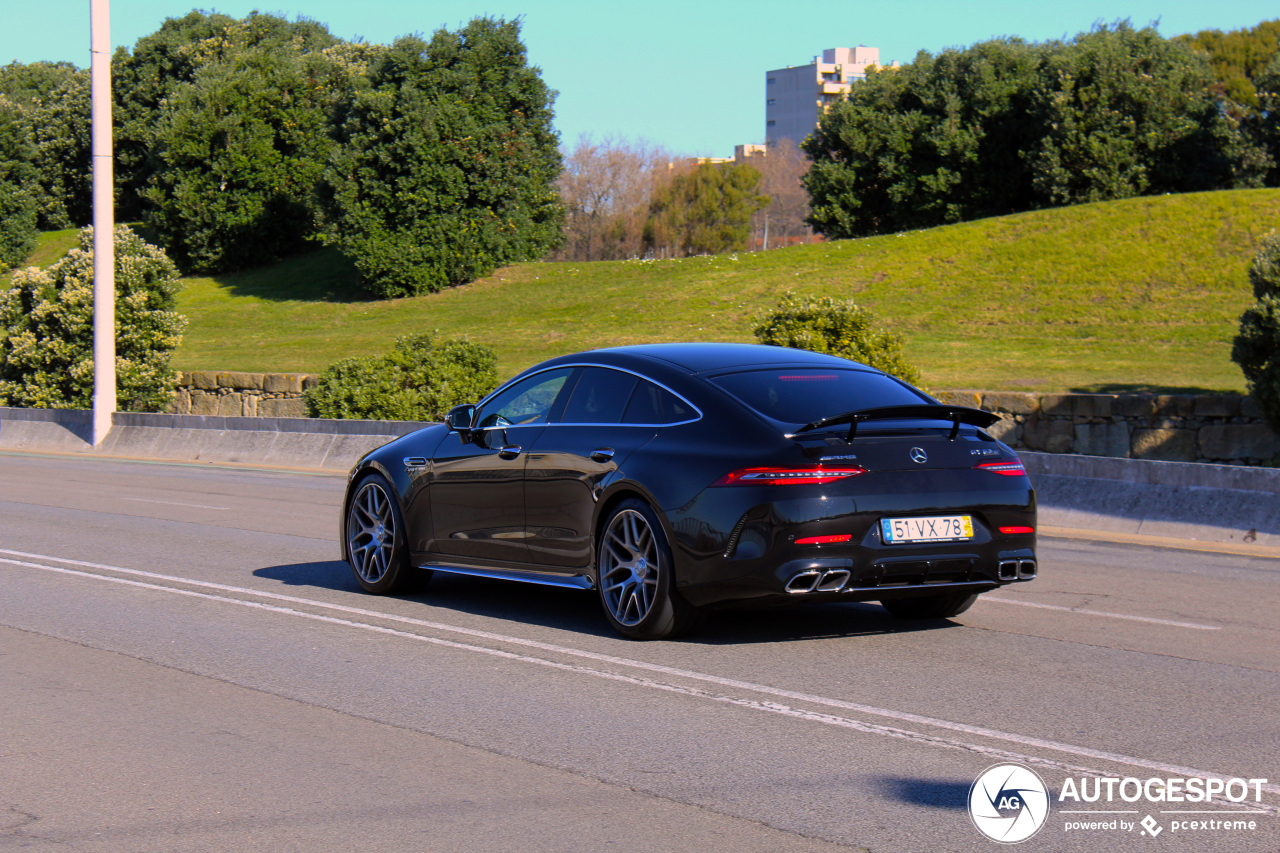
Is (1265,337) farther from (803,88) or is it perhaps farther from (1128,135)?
(803,88)

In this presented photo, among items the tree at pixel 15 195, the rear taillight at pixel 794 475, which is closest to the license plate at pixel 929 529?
the rear taillight at pixel 794 475

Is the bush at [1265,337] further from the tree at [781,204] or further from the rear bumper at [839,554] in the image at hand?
the tree at [781,204]

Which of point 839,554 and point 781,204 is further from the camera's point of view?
point 781,204

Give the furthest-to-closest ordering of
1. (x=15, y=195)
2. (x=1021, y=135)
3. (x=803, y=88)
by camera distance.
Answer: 1. (x=803, y=88)
2. (x=15, y=195)
3. (x=1021, y=135)

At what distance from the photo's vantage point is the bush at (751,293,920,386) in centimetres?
1869

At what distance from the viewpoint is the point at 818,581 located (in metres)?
6.64

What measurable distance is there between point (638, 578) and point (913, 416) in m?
1.71

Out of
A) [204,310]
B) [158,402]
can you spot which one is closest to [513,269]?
[204,310]

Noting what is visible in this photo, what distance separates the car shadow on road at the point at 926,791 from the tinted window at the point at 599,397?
3333 mm

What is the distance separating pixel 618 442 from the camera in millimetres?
7492

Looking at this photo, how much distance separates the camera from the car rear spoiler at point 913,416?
22.5 ft

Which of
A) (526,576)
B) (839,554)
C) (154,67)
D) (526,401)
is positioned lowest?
(526,576)

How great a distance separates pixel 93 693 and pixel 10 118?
84.1 m

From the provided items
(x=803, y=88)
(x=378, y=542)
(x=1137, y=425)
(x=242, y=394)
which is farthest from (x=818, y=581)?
(x=803, y=88)
